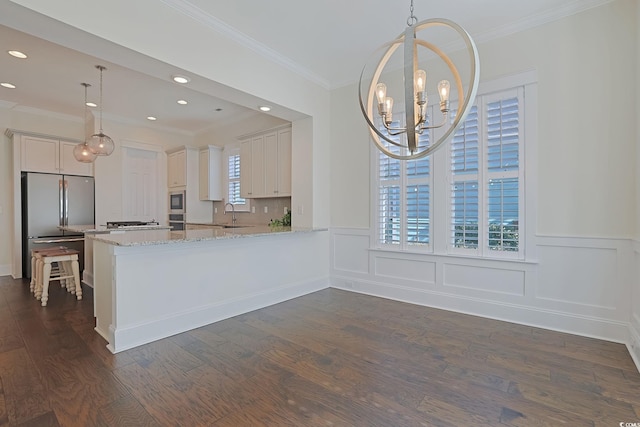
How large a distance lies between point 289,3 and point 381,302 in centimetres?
342

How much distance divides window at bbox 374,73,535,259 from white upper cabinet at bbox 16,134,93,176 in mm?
5672

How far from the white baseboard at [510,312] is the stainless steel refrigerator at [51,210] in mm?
5076

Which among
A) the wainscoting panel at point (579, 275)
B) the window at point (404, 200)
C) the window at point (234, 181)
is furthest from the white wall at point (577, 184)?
the window at point (234, 181)

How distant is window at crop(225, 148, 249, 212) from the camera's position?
611 centimetres

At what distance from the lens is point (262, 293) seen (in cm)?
377

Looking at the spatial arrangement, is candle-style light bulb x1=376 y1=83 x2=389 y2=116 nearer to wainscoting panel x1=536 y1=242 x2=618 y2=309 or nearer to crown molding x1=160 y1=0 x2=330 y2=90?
crown molding x1=160 y1=0 x2=330 y2=90

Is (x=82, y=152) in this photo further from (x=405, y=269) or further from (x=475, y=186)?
(x=475, y=186)

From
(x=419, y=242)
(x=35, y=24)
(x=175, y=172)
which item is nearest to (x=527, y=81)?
(x=419, y=242)

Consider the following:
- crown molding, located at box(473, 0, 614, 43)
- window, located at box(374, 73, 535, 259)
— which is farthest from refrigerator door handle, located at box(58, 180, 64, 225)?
crown molding, located at box(473, 0, 614, 43)

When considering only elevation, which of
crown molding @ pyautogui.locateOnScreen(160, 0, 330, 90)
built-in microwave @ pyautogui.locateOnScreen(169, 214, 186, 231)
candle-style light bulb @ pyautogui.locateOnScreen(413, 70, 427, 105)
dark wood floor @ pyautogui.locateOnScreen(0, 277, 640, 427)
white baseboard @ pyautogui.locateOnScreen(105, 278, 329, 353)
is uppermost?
crown molding @ pyautogui.locateOnScreen(160, 0, 330, 90)

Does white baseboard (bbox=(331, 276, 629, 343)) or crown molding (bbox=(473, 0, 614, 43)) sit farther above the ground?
crown molding (bbox=(473, 0, 614, 43))

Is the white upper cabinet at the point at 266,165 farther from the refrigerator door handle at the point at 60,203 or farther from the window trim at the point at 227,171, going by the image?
the refrigerator door handle at the point at 60,203

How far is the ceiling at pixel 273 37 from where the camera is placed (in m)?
2.84

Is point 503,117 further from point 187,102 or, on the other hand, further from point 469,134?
point 187,102
